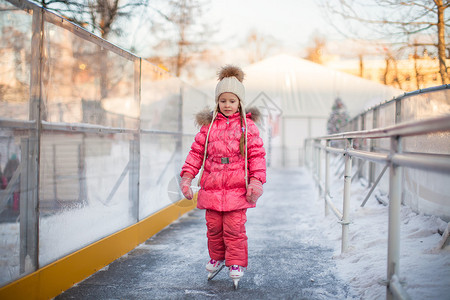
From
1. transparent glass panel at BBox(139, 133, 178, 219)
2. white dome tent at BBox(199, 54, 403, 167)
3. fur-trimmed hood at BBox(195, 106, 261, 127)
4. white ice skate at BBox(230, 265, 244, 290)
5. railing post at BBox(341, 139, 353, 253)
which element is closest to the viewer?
white ice skate at BBox(230, 265, 244, 290)

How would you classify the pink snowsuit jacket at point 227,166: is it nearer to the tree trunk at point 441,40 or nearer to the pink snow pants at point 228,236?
the pink snow pants at point 228,236

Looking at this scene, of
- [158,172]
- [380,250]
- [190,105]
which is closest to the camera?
[380,250]

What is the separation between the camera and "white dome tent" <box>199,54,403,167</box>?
17016 millimetres

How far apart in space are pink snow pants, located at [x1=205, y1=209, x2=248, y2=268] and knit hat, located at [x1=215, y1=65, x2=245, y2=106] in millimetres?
823

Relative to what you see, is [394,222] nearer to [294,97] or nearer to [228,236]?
[228,236]

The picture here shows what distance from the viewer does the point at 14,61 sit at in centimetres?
220

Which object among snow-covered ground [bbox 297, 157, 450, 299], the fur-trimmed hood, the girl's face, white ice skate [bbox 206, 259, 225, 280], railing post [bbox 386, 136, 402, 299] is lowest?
white ice skate [bbox 206, 259, 225, 280]

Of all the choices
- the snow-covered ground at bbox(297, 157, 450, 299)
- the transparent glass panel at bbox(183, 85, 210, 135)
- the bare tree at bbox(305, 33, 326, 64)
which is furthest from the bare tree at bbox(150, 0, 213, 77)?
the bare tree at bbox(305, 33, 326, 64)

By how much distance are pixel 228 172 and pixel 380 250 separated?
1280 millimetres

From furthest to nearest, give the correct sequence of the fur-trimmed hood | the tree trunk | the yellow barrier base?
1. the tree trunk
2. the fur-trimmed hood
3. the yellow barrier base

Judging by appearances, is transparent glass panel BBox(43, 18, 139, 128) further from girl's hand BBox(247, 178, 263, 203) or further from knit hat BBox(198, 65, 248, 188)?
girl's hand BBox(247, 178, 263, 203)

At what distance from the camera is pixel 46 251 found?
2.51 meters

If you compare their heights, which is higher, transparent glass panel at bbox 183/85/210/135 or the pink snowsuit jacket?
transparent glass panel at bbox 183/85/210/135

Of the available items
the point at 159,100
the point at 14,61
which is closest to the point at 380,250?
the point at 14,61
